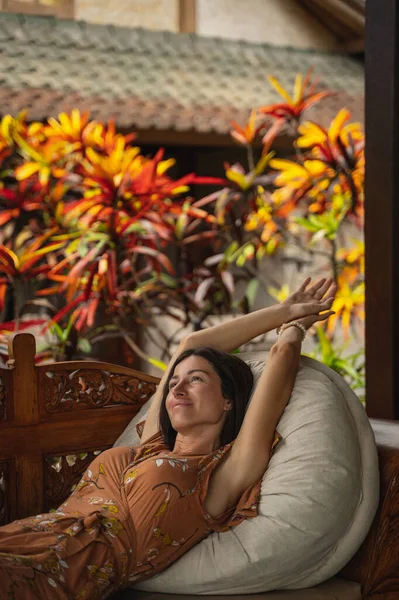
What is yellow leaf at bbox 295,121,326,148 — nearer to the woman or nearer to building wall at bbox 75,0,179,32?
the woman

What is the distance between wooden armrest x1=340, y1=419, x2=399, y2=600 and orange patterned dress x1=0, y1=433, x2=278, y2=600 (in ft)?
1.00

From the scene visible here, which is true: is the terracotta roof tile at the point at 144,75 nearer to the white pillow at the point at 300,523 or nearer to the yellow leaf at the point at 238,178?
the yellow leaf at the point at 238,178

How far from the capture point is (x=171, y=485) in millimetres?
2402

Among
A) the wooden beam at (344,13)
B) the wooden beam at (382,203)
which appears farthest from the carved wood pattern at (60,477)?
the wooden beam at (344,13)

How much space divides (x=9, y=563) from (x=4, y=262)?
4.94 feet

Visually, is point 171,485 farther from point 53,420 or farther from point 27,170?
point 27,170

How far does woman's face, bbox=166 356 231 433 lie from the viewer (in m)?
2.52

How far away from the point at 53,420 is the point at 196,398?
0.57 meters

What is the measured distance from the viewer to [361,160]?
3.95 metres

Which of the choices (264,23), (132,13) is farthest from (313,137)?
(264,23)

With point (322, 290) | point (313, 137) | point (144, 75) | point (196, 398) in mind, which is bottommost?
point (196, 398)

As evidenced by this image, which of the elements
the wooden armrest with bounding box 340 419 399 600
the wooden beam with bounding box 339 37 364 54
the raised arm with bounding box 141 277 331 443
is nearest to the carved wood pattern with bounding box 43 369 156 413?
the raised arm with bounding box 141 277 331 443

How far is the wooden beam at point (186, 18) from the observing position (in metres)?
7.95

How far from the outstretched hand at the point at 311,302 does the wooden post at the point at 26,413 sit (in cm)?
77
